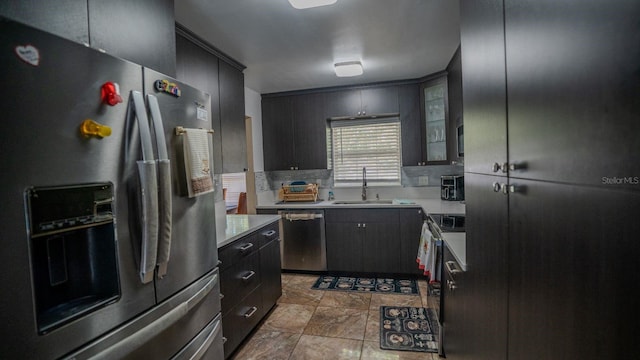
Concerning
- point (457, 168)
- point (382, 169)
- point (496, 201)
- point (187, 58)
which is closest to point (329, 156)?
point (382, 169)

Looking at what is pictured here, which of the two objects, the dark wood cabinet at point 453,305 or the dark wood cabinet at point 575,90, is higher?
the dark wood cabinet at point 575,90

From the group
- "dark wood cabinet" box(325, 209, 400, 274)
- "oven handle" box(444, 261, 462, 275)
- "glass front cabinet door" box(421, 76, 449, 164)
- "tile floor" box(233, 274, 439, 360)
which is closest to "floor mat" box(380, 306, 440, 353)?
"tile floor" box(233, 274, 439, 360)

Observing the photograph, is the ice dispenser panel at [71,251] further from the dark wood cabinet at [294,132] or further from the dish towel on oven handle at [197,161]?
the dark wood cabinet at [294,132]

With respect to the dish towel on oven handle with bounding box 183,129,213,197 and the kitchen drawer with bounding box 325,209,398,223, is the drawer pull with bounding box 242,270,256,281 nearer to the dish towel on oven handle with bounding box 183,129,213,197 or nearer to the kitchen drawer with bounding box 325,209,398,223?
the dish towel on oven handle with bounding box 183,129,213,197

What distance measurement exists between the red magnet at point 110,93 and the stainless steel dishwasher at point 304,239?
2.91 m

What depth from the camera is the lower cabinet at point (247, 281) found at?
1.97 m

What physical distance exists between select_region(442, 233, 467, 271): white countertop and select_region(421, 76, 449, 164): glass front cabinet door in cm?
171

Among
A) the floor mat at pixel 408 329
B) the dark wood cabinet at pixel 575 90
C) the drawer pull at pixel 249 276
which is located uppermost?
the dark wood cabinet at pixel 575 90

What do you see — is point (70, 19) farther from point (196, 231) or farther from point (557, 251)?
point (557, 251)

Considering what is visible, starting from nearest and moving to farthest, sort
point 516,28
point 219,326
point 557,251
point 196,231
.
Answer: point 557,251, point 516,28, point 196,231, point 219,326

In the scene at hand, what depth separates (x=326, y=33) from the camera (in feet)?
7.53

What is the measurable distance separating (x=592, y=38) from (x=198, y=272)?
62.4 inches

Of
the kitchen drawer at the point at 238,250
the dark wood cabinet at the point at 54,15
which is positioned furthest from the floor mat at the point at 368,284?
the dark wood cabinet at the point at 54,15

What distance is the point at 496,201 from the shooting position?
974 mm
